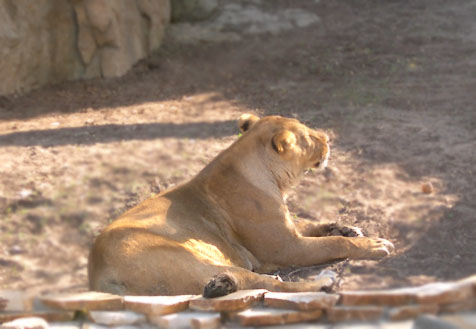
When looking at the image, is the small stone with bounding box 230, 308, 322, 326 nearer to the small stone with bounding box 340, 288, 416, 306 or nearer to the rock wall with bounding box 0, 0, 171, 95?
the small stone with bounding box 340, 288, 416, 306

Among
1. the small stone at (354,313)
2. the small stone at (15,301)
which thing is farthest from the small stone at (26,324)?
the small stone at (354,313)

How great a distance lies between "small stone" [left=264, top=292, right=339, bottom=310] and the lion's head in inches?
82.1

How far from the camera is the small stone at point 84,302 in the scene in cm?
395

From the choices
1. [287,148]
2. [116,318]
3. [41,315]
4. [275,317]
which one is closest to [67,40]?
[287,148]

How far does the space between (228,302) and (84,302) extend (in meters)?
0.85

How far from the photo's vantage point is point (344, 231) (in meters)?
6.04

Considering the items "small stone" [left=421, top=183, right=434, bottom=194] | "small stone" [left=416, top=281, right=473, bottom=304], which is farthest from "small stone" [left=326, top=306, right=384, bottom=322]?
"small stone" [left=421, top=183, right=434, bottom=194]

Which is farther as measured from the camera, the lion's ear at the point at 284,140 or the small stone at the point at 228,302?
the lion's ear at the point at 284,140

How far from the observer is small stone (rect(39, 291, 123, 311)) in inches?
156

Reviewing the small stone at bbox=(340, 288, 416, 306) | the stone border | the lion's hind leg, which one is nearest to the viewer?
the small stone at bbox=(340, 288, 416, 306)

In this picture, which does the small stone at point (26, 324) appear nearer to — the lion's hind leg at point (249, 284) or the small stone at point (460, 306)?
the lion's hind leg at point (249, 284)

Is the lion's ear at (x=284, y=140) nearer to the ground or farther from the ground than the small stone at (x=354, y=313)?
farther from the ground

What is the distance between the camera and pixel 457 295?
124 inches

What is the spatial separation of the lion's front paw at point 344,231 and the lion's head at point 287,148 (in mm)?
556
